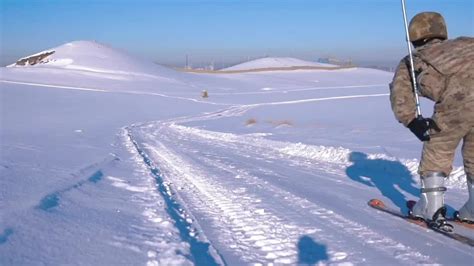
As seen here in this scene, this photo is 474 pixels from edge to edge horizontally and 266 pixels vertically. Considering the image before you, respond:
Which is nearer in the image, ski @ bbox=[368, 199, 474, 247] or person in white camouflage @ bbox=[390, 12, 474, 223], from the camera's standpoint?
person in white camouflage @ bbox=[390, 12, 474, 223]

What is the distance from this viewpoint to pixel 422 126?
470cm

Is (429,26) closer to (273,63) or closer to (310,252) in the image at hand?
(310,252)

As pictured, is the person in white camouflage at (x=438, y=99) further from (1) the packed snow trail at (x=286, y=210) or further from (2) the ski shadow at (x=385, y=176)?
(2) the ski shadow at (x=385, y=176)

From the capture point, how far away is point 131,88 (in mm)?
45562

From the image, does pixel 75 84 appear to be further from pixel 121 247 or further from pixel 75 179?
pixel 121 247

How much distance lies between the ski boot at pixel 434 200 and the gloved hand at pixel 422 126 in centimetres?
41

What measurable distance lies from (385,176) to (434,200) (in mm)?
3786

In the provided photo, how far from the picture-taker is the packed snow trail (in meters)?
4.47

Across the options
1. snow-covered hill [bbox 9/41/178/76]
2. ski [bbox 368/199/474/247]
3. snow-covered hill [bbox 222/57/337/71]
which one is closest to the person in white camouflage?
ski [bbox 368/199/474/247]

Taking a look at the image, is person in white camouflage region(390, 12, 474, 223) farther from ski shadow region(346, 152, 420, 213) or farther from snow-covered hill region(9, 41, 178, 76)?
snow-covered hill region(9, 41, 178, 76)

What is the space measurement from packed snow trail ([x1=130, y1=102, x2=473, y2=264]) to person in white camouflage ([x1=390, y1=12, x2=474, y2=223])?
0.58 m

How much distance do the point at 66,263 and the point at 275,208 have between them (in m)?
2.65

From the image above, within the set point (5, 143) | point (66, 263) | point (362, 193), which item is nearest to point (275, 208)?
point (362, 193)

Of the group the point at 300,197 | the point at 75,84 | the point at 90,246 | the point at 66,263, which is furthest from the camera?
the point at 75,84
